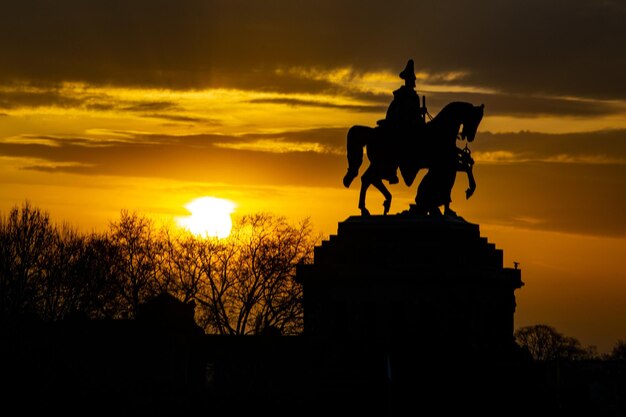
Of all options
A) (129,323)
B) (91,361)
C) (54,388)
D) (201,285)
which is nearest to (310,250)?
(201,285)

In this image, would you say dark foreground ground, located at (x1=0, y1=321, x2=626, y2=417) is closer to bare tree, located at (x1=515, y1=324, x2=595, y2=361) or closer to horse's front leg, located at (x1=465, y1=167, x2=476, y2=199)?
horse's front leg, located at (x1=465, y1=167, x2=476, y2=199)

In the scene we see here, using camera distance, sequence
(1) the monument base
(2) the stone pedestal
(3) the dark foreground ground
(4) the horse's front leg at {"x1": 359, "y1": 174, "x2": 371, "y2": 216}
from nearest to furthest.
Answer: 1. (3) the dark foreground ground
2. (1) the monument base
3. (2) the stone pedestal
4. (4) the horse's front leg at {"x1": 359, "y1": 174, "x2": 371, "y2": 216}

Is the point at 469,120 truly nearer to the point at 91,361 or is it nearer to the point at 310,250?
the point at 91,361

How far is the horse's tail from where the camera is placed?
71125 millimetres

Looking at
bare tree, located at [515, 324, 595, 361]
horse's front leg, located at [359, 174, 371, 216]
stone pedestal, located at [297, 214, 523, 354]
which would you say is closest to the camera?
stone pedestal, located at [297, 214, 523, 354]

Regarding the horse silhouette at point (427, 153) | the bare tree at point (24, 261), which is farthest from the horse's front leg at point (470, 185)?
the bare tree at point (24, 261)

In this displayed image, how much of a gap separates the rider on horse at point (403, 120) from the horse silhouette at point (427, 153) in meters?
0.04

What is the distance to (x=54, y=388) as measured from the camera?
73938mm

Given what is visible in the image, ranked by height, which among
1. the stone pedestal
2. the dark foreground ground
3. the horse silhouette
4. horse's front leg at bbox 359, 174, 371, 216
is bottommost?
the dark foreground ground

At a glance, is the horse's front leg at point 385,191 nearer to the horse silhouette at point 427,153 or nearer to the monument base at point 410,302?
the horse silhouette at point 427,153

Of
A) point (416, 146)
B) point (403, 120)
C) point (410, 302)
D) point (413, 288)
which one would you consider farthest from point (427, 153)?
point (410, 302)

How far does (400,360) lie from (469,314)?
10.9ft

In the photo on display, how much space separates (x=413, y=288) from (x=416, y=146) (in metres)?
5.01

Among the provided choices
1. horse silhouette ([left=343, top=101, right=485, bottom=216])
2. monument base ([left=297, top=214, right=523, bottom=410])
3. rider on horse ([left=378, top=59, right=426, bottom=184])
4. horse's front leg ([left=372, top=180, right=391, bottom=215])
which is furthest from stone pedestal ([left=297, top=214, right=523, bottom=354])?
rider on horse ([left=378, top=59, right=426, bottom=184])
